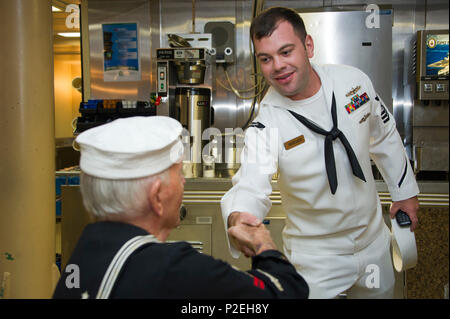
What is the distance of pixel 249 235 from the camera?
4.10 feet

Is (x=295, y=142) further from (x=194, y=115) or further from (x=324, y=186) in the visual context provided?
(x=194, y=115)

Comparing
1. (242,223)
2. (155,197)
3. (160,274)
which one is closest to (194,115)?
(242,223)

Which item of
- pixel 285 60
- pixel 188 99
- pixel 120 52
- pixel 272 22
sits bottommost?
pixel 188 99

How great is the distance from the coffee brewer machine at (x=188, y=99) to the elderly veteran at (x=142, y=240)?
1.92 m

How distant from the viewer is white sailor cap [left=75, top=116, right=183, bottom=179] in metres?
1.00

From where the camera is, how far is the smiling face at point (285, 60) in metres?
1.62

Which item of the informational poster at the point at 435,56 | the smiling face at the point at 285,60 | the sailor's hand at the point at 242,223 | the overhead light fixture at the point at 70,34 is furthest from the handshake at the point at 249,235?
the overhead light fixture at the point at 70,34

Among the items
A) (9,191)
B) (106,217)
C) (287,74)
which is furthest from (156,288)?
(9,191)

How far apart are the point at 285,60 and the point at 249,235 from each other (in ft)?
2.41

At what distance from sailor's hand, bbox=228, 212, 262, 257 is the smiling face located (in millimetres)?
569

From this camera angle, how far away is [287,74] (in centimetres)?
164

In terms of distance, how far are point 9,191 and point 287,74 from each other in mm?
1479

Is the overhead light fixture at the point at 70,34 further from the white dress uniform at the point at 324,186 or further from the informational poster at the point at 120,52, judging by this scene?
the white dress uniform at the point at 324,186

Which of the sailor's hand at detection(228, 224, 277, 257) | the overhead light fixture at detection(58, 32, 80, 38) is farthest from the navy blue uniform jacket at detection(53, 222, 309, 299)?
the overhead light fixture at detection(58, 32, 80, 38)
